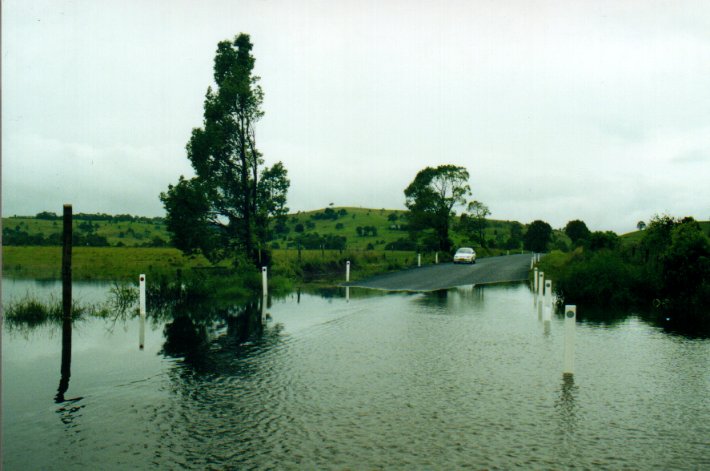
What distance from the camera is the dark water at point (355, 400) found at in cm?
595

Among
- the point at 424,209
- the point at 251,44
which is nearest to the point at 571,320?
the point at 251,44

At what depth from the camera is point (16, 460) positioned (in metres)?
5.76

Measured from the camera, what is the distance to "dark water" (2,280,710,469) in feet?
19.5

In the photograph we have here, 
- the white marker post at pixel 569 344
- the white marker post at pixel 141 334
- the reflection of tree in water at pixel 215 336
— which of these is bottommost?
the white marker post at pixel 141 334

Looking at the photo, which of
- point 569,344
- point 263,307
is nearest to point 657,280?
point 263,307

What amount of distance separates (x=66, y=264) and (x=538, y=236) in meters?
90.6

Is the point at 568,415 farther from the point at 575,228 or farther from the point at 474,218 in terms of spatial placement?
the point at 575,228

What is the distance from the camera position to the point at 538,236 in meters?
98.8

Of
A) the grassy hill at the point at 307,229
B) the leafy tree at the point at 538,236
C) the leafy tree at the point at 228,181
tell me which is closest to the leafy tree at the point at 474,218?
the grassy hill at the point at 307,229

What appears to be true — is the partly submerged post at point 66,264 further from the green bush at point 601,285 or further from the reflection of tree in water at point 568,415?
the green bush at point 601,285

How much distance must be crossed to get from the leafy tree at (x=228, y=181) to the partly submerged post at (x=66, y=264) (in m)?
9.48

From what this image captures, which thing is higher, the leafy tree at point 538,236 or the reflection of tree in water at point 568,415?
the leafy tree at point 538,236

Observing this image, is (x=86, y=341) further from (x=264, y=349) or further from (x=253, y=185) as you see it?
(x=253, y=185)

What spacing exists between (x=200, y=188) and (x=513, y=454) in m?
22.8
